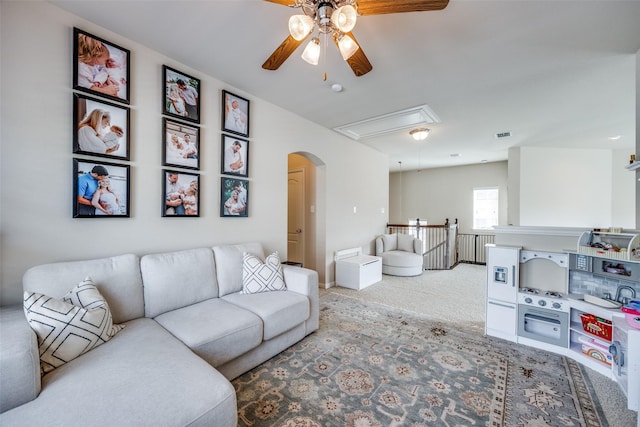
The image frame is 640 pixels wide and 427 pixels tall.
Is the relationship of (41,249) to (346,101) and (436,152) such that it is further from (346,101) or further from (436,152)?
(436,152)

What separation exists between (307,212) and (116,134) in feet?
9.96

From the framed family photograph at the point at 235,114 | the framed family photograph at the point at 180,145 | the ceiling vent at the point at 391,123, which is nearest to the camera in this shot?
the framed family photograph at the point at 180,145

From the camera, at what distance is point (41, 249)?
5.90 ft

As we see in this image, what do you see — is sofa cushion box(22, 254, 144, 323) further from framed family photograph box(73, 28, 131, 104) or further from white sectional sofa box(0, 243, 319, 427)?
framed family photograph box(73, 28, 131, 104)

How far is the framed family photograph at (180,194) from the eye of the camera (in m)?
2.38

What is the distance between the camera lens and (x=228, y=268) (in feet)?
8.21

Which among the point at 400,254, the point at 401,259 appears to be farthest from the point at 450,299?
the point at 400,254

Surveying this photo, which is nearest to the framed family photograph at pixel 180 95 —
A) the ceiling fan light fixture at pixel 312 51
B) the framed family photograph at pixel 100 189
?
the framed family photograph at pixel 100 189

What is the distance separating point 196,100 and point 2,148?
4.67ft

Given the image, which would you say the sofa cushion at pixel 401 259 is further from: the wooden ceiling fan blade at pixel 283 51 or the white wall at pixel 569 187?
the wooden ceiling fan blade at pixel 283 51

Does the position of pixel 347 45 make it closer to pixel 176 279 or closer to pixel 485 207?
pixel 176 279

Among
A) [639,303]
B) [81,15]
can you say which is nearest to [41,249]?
[81,15]

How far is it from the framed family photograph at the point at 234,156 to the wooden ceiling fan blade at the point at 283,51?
1104mm

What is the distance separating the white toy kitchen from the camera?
1923 millimetres
